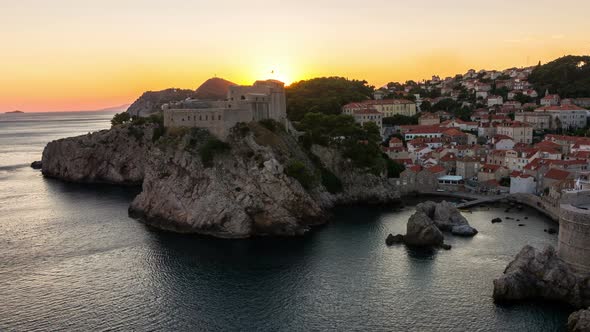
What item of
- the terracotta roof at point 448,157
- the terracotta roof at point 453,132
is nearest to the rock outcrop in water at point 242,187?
the terracotta roof at point 448,157

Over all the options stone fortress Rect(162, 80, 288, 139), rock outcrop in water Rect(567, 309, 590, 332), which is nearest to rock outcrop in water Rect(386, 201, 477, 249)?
rock outcrop in water Rect(567, 309, 590, 332)

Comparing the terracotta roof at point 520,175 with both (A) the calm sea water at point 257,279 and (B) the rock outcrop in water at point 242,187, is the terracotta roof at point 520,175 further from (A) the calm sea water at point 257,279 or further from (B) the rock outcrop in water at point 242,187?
(B) the rock outcrop in water at point 242,187

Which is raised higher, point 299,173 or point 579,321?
point 299,173

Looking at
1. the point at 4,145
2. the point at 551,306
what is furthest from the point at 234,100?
the point at 4,145

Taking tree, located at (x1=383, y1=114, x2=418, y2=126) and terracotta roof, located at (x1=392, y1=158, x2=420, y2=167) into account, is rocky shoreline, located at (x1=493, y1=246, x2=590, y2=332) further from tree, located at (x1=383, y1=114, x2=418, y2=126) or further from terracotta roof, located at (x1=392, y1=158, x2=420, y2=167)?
tree, located at (x1=383, y1=114, x2=418, y2=126)

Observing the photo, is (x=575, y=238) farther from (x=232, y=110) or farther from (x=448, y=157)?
(x=448, y=157)

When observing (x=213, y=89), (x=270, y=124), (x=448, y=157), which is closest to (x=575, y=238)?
(x=270, y=124)
